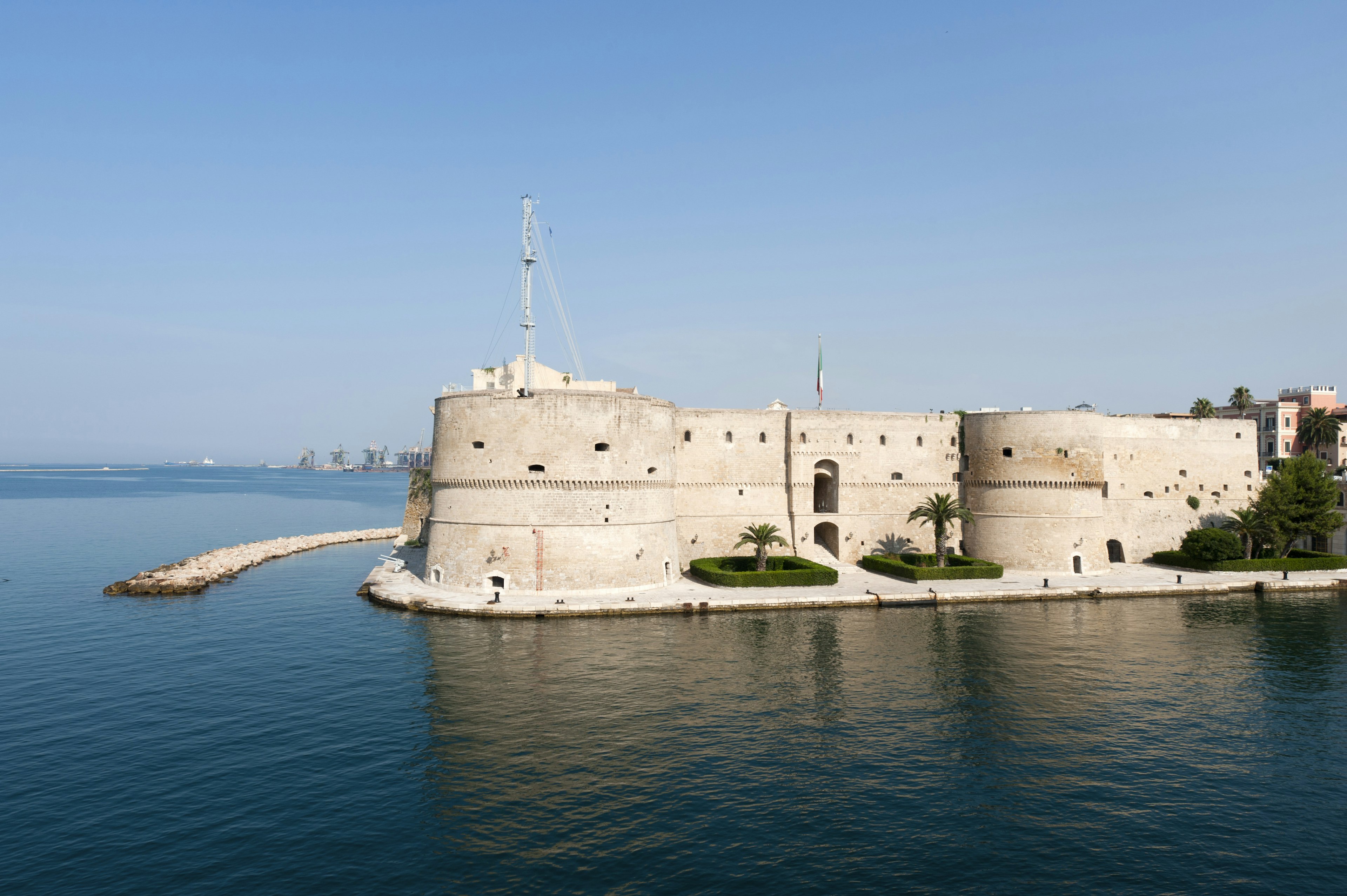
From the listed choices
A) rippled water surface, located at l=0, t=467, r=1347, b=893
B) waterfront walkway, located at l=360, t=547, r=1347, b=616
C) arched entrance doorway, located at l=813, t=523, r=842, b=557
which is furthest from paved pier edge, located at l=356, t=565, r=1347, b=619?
arched entrance doorway, located at l=813, t=523, r=842, b=557

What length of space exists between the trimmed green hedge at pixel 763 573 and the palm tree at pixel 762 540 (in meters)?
0.68

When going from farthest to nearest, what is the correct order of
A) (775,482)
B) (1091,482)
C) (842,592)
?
(775,482), (1091,482), (842,592)

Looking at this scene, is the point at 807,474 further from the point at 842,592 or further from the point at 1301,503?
the point at 1301,503

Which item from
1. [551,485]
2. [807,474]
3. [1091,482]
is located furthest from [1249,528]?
[551,485]

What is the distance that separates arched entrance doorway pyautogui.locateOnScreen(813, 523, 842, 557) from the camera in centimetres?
5050

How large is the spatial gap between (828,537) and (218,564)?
4225 centimetres

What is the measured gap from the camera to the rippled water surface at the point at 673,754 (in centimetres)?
1598

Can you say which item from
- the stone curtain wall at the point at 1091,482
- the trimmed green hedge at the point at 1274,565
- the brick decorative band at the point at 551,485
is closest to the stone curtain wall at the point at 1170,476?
the stone curtain wall at the point at 1091,482

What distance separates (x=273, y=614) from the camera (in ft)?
127

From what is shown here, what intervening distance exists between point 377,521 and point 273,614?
233 feet

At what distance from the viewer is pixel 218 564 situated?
53.2 metres

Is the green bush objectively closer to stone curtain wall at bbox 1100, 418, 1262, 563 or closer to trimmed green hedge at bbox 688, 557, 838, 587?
stone curtain wall at bbox 1100, 418, 1262, 563

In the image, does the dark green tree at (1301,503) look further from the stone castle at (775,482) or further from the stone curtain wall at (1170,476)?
the stone castle at (775,482)

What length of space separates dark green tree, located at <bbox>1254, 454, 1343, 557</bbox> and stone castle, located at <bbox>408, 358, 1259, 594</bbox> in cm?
404
